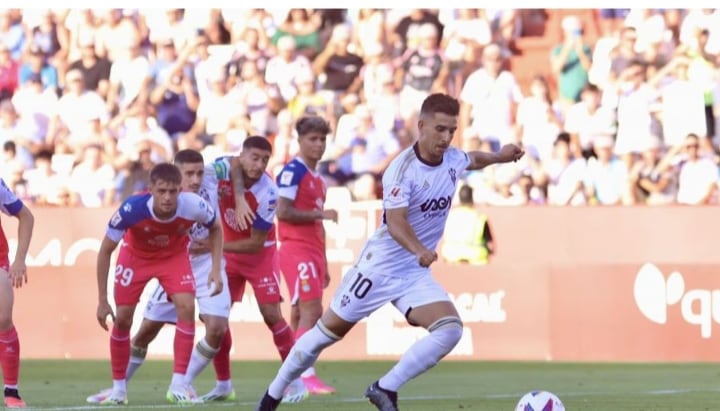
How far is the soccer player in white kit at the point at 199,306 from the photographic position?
1180 centimetres

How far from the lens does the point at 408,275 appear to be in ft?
31.0

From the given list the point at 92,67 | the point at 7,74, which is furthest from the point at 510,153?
the point at 7,74

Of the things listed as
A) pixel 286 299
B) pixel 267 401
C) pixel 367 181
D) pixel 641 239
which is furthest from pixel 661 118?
pixel 267 401

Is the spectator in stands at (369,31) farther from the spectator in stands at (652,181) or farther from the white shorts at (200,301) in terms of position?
the white shorts at (200,301)

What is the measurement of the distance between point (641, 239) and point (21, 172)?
8.92 m

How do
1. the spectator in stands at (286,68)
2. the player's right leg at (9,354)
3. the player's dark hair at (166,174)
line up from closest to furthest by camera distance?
the player's dark hair at (166,174) < the player's right leg at (9,354) < the spectator in stands at (286,68)

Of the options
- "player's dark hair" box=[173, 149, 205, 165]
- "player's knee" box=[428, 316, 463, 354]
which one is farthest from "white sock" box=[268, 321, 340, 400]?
"player's dark hair" box=[173, 149, 205, 165]

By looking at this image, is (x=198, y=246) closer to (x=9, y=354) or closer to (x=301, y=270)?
(x=301, y=270)

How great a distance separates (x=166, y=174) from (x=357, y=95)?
35.4 feet

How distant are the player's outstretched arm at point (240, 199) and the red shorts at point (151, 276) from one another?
2.16 feet

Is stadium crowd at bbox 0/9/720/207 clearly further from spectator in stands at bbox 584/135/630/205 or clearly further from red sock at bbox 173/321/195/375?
red sock at bbox 173/321/195/375

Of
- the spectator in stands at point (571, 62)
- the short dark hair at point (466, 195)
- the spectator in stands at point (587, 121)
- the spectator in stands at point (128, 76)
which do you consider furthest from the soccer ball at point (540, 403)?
the spectator in stands at point (128, 76)

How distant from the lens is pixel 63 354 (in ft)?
61.8

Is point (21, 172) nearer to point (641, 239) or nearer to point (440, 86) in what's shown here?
point (440, 86)
